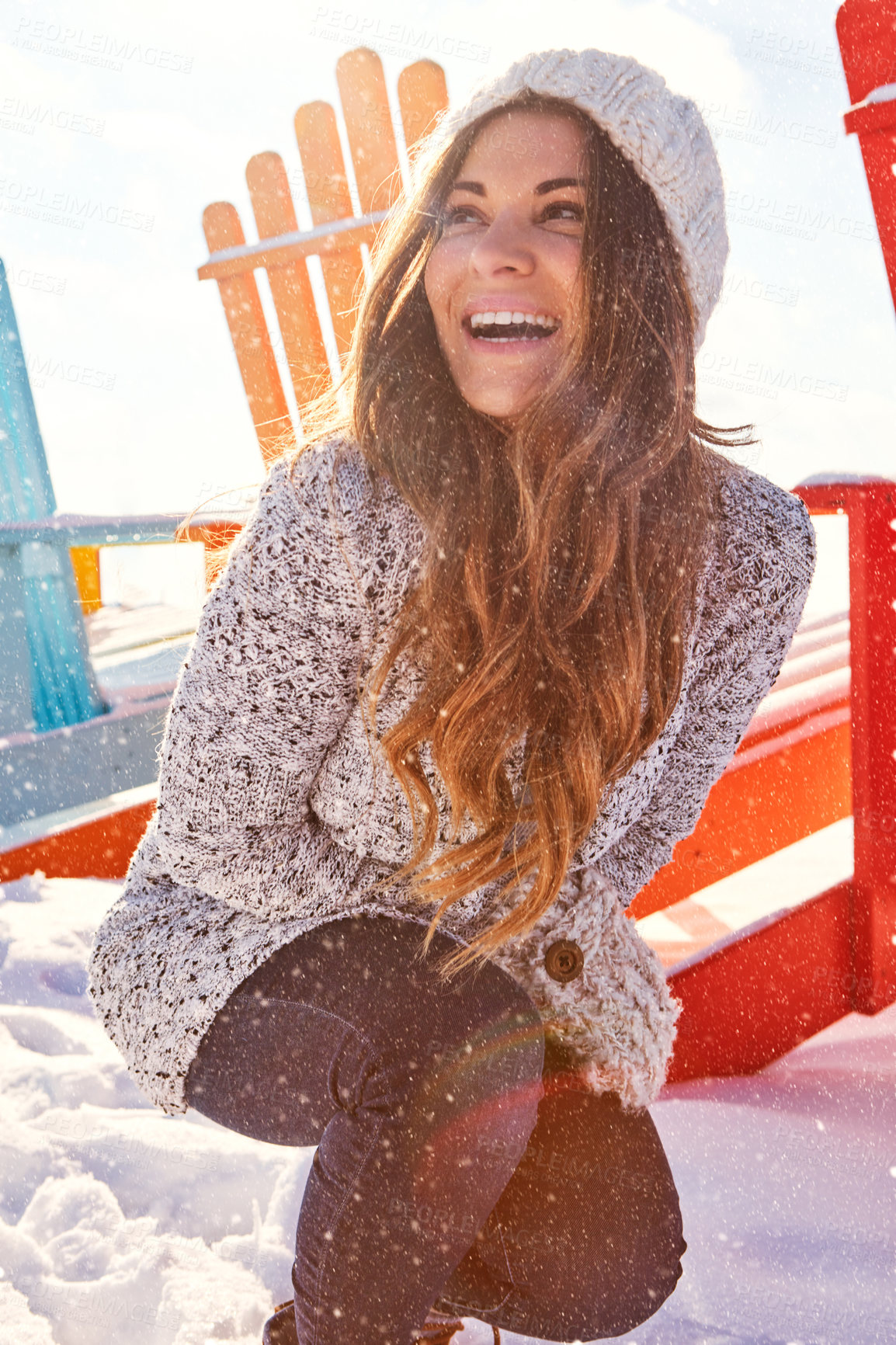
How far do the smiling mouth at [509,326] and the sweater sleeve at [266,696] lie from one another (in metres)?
0.20

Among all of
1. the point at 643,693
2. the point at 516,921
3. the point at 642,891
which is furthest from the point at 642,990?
the point at 642,891

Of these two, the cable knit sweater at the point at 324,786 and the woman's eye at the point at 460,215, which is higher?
the woman's eye at the point at 460,215

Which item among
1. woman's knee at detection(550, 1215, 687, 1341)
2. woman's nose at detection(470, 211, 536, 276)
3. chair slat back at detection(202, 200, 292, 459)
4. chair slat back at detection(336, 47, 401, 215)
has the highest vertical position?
chair slat back at detection(336, 47, 401, 215)

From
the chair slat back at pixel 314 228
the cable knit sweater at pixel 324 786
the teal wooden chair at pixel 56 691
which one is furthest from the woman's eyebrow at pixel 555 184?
the chair slat back at pixel 314 228

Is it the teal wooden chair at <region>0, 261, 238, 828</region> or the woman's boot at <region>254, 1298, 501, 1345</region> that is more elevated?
the teal wooden chair at <region>0, 261, 238, 828</region>

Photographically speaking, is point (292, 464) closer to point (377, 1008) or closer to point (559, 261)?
point (559, 261)

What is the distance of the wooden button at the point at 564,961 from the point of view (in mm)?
1132

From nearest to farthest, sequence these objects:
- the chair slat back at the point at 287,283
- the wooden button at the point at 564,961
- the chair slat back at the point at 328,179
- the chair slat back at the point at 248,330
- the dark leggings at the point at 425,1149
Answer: the dark leggings at the point at 425,1149
the wooden button at the point at 564,961
the chair slat back at the point at 328,179
the chair slat back at the point at 287,283
the chair slat back at the point at 248,330

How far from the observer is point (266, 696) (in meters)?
1.01

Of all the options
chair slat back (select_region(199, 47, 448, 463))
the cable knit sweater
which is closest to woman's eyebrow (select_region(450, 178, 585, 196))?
the cable knit sweater

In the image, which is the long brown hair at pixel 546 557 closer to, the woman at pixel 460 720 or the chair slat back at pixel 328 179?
the woman at pixel 460 720

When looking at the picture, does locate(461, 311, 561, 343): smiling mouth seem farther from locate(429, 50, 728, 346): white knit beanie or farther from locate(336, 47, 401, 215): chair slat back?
locate(336, 47, 401, 215): chair slat back

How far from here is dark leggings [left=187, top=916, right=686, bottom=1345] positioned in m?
0.90

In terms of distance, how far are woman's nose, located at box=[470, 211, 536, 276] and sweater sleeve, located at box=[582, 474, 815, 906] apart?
0.38 meters
